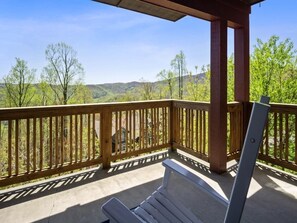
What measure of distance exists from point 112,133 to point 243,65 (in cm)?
244

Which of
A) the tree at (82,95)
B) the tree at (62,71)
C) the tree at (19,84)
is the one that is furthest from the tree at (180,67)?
the tree at (19,84)

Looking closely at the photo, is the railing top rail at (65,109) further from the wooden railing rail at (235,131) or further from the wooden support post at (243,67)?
the wooden support post at (243,67)

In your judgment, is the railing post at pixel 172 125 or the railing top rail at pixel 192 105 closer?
the railing top rail at pixel 192 105

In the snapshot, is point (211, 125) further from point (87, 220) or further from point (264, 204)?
point (87, 220)

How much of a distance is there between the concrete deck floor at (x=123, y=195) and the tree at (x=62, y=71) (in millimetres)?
12162

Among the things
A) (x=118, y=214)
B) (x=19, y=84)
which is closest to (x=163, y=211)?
(x=118, y=214)

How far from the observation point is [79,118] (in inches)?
127

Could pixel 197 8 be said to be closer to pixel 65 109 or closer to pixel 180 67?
pixel 65 109

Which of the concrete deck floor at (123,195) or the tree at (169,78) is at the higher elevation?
the tree at (169,78)

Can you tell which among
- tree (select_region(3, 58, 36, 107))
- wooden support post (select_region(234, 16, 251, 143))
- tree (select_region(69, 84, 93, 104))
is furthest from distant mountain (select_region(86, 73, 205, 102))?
wooden support post (select_region(234, 16, 251, 143))

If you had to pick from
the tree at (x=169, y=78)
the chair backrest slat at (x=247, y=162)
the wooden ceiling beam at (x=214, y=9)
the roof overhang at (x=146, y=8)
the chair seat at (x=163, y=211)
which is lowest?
the chair seat at (x=163, y=211)

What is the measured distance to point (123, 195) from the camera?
8.46ft

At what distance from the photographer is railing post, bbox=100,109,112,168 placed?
11.0 ft

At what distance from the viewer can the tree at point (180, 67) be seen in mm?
16375
